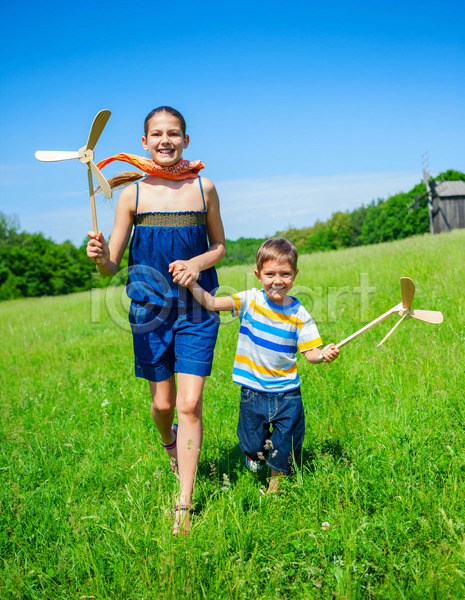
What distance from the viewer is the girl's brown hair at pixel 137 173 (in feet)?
9.41

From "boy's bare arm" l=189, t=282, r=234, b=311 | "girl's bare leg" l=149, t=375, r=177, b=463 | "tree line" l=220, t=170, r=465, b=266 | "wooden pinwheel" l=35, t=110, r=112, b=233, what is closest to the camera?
"wooden pinwheel" l=35, t=110, r=112, b=233

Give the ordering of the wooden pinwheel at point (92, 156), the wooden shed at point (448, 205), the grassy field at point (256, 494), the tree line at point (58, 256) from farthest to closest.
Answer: the tree line at point (58, 256), the wooden shed at point (448, 205), the wooden pinwheel at point (92, 156), the grassy field at point (256, 494)

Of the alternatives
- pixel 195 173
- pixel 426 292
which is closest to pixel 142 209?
pixel 195 173

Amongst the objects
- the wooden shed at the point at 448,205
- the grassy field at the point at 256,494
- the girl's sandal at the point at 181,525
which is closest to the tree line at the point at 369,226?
the wooden shed at the point at 448,205

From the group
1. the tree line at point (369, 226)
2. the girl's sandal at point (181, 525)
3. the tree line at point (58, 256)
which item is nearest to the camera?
the girl's sandal at point (181, 525)

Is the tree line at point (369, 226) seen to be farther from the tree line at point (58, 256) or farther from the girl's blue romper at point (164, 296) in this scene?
the girl's blue romper at point (164, 296)

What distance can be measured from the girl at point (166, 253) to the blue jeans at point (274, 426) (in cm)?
34

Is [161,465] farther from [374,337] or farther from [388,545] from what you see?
[374,337]

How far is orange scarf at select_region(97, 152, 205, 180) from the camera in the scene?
2873 mm

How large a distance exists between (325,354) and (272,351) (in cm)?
40

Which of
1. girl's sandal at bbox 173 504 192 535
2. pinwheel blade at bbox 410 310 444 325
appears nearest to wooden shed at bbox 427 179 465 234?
pinwheel blade at bbox 410 310 444 325

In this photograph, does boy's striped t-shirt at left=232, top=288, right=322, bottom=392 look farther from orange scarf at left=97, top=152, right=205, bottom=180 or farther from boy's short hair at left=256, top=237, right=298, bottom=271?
orange scarf at left=97, top=152, right=205, bottom=180

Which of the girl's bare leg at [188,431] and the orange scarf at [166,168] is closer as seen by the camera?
the girl's bare leg at [188,431]

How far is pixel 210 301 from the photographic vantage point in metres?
2.83
